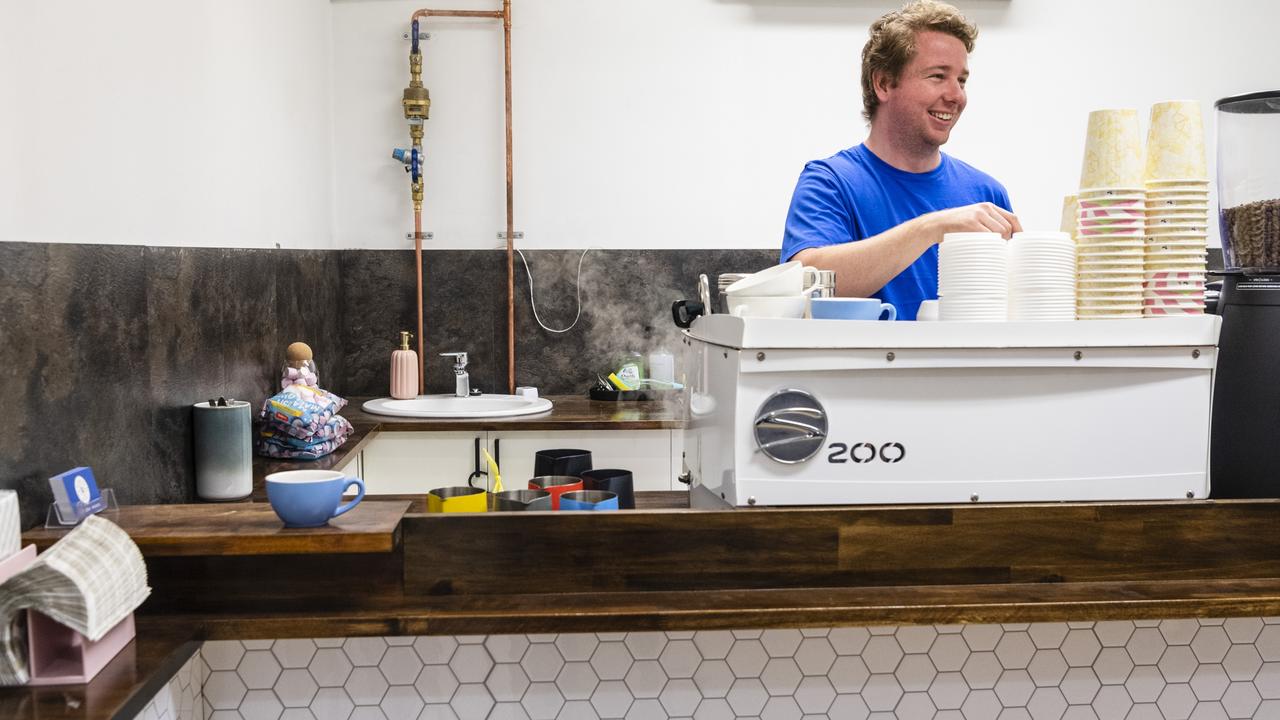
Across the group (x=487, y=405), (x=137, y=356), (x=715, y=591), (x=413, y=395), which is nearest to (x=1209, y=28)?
(x=487, y=405)

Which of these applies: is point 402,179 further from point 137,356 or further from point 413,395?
point 137,356

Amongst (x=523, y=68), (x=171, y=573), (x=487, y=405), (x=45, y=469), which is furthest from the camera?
(x=523, y=68)

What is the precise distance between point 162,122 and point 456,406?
160 centimetres

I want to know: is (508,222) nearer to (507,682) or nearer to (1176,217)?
(507,682)

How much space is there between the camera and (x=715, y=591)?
4.34ft

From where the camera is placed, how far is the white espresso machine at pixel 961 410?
129cm

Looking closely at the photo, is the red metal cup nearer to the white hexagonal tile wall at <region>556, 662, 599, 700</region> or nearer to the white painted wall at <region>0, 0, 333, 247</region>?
the white hexagonal tile wall at <region>556, 662, 599, 700</region>

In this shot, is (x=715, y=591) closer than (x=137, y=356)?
Yes

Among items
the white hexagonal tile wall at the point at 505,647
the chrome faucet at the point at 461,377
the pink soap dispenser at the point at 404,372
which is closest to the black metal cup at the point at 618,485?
the white hexagonal tile wall at the point at 505,647

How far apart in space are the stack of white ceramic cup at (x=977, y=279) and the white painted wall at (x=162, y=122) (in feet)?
4.36

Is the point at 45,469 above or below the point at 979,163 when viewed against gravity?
below

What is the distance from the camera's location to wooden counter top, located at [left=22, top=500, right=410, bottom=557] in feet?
4.01

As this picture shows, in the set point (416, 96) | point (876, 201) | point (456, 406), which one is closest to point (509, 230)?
point (416, 96)

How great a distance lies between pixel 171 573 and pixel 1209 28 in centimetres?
409
